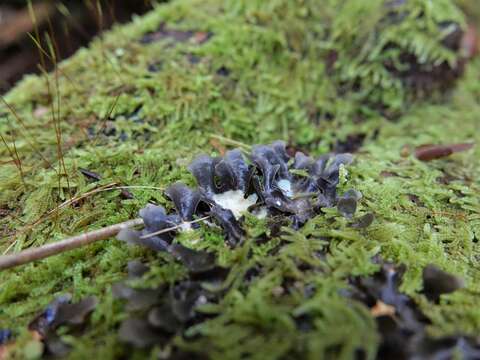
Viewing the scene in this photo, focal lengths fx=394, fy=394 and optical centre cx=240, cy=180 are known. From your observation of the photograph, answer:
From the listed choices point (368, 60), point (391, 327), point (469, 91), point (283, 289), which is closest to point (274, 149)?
point (283, 289)

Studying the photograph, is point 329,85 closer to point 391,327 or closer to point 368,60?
point 368,60

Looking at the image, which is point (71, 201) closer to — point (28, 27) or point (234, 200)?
point (234, 200)

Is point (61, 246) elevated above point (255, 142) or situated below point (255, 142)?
above

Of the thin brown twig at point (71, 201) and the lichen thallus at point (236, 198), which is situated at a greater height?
the thin brown twig at point (71, 201)

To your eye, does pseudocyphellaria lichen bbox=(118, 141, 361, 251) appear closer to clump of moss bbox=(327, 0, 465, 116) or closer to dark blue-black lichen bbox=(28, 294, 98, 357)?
dark blue-black lichen bbox=(28, 294, 98, 357)

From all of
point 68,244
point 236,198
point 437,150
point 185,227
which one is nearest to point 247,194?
point 236,198

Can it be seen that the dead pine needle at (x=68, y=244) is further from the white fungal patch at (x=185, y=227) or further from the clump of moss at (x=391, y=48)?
the clump of moss at (x=391, y=48)

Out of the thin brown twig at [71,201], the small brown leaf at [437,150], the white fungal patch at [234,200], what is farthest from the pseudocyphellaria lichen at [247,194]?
the small brown leaf at [437,150]

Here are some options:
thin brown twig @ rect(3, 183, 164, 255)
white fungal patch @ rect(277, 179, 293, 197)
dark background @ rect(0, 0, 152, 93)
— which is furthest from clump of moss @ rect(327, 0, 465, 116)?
dark background @ rect(0, 0, 152, 93)
